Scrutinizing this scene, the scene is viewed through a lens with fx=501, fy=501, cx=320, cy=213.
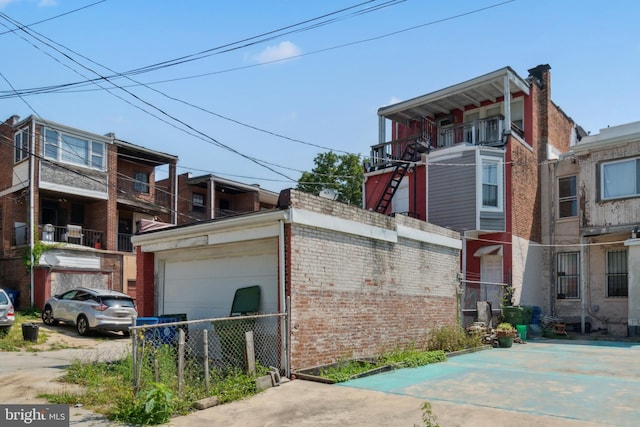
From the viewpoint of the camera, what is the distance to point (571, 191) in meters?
22.3

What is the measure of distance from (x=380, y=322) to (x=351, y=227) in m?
2.52

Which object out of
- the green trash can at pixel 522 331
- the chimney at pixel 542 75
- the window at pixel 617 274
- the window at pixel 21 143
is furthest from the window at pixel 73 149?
the window at pixel 617 274

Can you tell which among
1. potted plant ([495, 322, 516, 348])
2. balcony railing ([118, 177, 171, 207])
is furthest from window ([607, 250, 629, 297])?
balcony railing ([118, 177, 171, 207])

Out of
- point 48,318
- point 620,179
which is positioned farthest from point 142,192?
point 620,179

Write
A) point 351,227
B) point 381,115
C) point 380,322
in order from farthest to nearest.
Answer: point 381,115, point 380,322, point 351,227

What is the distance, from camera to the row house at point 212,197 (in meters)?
30.4

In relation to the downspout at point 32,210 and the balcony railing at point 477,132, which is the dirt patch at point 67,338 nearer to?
the downspout at point 32,210

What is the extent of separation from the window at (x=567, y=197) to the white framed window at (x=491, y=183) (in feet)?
13.6

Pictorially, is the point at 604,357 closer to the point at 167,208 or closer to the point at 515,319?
the point at 515,319

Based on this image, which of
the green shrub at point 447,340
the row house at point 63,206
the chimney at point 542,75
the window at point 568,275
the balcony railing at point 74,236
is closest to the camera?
the green shrub at point 447,340

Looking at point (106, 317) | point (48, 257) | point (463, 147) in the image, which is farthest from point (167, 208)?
point (463, 147)

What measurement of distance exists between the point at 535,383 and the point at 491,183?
1202 cm

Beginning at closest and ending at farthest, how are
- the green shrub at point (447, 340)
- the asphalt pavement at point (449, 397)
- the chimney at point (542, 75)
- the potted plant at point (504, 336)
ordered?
the asphalt pavement at point (449, 397), the green shrub at point (447, 340), the potted plant at point (504, 336), the chimney at point (542, 75)

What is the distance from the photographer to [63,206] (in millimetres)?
25531
